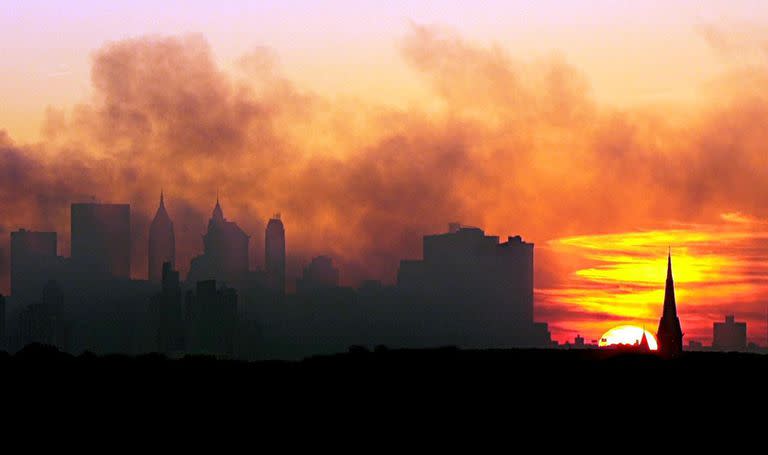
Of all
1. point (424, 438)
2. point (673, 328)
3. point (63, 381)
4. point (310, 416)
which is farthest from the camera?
point (673, 328)

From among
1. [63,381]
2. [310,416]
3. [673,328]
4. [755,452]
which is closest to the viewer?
[755,452]

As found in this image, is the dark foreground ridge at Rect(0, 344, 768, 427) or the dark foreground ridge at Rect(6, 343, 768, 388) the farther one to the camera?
the dark foreground ridge at Rect(6, 343, 768, 388)

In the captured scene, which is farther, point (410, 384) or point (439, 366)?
point (439, 366)

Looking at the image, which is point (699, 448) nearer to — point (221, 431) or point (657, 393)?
point (657, 393)

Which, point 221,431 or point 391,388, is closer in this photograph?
point 221,431

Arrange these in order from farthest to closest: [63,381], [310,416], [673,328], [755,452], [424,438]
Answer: [673,328] → [63,381] → [310,416] → [424,438] → [755,452]

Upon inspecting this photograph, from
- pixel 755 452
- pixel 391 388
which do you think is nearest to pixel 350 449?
pixel 391 388

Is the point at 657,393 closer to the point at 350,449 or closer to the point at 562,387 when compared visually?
the point at 562,387

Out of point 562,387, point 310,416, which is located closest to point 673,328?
point 562,387

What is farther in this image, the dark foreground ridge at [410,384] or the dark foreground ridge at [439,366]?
the dark foreground ridge at [439,366]
